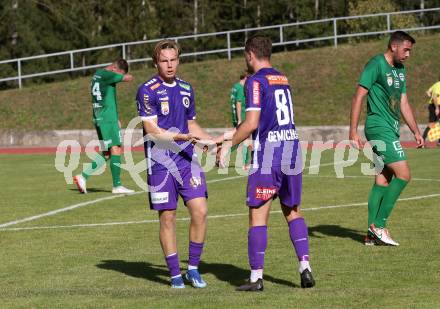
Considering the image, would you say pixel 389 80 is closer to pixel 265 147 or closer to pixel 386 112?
pixel 386 112

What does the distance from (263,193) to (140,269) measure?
1.98m

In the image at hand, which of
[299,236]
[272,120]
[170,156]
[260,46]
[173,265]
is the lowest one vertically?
[173,265]

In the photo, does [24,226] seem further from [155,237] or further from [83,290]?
[83,290]

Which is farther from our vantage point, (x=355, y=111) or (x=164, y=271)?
(x=355, y=111)

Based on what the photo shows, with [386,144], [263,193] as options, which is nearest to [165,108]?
[263,193]

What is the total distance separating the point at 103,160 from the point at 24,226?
4559 mm

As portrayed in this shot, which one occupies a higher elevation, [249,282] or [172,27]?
[172,27]

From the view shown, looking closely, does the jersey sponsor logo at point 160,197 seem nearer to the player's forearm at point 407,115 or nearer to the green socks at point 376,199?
the green socks at point 376,199

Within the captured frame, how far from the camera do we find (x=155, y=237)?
12797 mm

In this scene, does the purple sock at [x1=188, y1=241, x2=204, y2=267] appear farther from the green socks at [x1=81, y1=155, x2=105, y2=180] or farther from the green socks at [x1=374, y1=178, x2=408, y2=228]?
A: the green socks at [x1=81, y1=155, x2=105, y2=180]

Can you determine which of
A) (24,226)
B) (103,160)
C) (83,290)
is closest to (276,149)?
(83,290)

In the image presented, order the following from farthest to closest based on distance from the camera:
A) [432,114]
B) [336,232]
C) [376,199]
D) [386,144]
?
1. [432,114]
2. [336,232]
3. [376,199]
4. [386,144]

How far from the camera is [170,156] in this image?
9.66m

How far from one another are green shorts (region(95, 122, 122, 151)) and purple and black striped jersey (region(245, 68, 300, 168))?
9.51 meters
